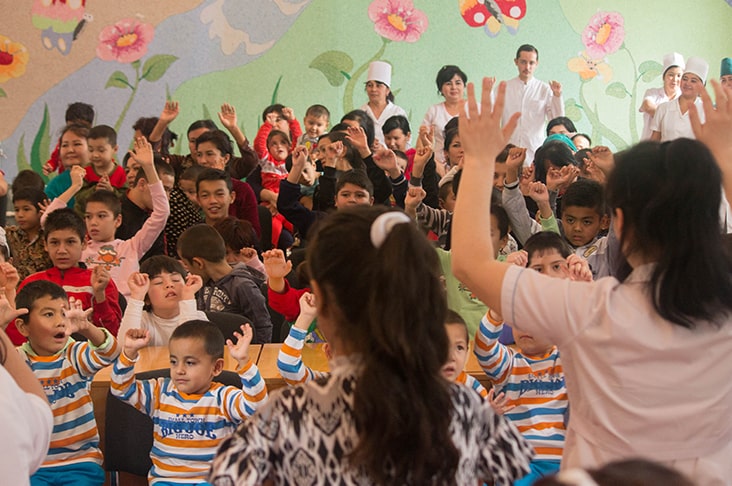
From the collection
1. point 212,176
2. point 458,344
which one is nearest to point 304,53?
point 212,176

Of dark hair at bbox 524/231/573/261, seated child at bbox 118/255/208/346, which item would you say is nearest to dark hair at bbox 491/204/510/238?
dark hair at bbox 524/231/573/261

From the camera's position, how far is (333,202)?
4156 millimetres

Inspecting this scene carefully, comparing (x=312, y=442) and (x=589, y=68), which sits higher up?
(x=589, y=68)

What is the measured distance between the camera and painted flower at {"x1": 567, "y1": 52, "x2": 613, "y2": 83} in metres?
7.64

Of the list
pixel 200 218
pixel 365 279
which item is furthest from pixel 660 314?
pixel 200 218

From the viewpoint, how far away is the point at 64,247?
3.19m

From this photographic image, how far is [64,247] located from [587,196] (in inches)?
85.5

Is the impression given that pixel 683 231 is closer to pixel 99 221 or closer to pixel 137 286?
pixel 137 286

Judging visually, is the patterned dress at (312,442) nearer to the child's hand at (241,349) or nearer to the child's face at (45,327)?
the child's hand at (241,349)

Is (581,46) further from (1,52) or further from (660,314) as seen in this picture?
(660,314)

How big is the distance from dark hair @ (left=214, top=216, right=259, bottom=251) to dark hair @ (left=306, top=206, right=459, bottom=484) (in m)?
2.60

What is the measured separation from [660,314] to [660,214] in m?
0.15

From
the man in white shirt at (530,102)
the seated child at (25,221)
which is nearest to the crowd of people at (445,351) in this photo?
the seated child at (25,221)

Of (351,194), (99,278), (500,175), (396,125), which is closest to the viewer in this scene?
(99,278)
